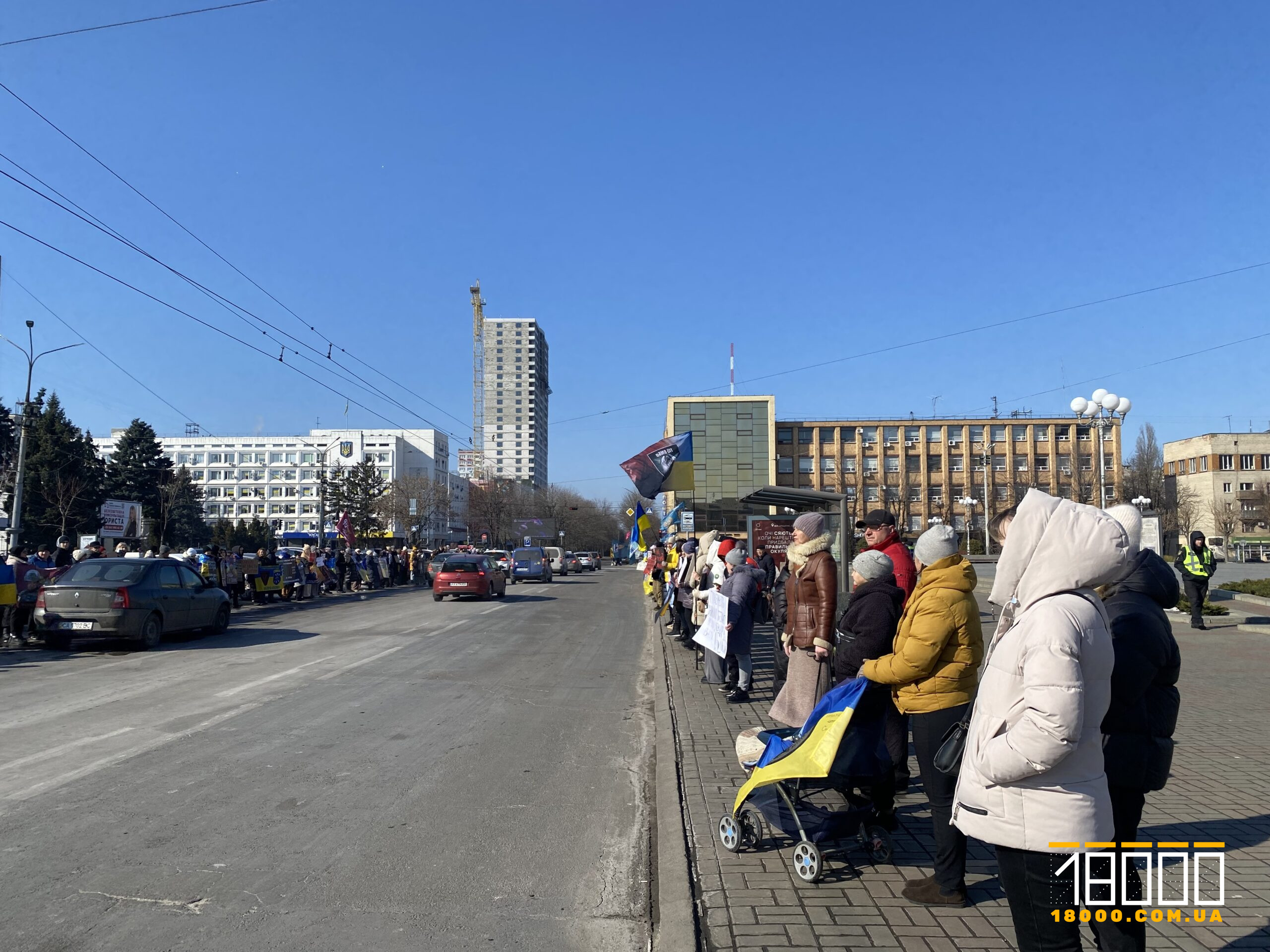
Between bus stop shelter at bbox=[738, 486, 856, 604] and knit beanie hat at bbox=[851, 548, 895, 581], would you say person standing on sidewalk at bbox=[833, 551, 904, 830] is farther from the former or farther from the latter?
bus stop shelter at bbox=[738, 486, 856, 604]

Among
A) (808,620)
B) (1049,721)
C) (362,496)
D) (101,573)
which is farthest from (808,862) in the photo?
(362,496)

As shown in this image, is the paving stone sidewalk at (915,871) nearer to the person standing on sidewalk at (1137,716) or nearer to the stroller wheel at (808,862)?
the stroller wheel at (808,862)

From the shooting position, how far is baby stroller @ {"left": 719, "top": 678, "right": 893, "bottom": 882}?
15.6 feet

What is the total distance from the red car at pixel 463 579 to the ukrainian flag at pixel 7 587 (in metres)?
13.3

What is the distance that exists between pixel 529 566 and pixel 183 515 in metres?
42.5

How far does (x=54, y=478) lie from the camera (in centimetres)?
5550

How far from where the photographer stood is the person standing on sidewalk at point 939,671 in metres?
4.39

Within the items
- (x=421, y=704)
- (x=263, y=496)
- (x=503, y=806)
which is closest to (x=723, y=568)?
(x=421, y=704)

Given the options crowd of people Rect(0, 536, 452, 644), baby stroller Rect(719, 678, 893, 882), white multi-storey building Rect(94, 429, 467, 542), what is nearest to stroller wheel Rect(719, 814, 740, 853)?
baby stroller Rect(719, 678, 893, 882)

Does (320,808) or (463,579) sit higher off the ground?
(463,579)

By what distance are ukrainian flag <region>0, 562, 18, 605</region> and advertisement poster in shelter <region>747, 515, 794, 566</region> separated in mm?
12378

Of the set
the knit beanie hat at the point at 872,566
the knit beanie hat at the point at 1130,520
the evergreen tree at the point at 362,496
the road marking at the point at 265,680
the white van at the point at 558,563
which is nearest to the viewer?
the knit beanie hat at the point at 1130,520

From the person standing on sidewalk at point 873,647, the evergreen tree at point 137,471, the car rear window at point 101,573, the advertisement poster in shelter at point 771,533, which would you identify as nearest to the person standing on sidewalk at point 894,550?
the person standing on sidewalk at point 873,647

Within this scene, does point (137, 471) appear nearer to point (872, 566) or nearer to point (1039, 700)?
point (872, 566)
